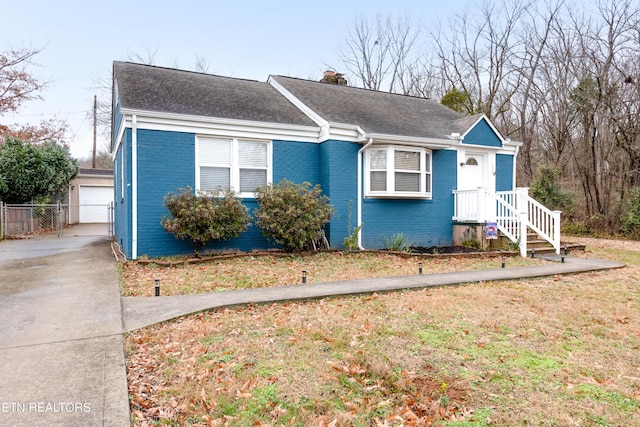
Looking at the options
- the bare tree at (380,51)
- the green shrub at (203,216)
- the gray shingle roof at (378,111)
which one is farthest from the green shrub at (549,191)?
the green shrub at (203,216)

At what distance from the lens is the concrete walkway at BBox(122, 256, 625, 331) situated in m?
4.92

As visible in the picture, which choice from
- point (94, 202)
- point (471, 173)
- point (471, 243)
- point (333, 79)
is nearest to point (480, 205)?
point (471, 243)

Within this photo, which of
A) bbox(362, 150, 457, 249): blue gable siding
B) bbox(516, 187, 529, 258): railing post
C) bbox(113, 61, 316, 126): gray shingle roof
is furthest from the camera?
bbox(362, 150, 457, 249): blue gable siding

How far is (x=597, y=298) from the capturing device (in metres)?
→ 6.08

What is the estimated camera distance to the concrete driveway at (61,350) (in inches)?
104

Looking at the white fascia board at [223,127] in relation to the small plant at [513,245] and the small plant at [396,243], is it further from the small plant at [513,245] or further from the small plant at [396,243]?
the small plant at [513,245]

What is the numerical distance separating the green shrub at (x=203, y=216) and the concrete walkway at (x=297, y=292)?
2982 millimetres

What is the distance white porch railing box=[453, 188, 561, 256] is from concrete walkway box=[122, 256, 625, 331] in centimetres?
211

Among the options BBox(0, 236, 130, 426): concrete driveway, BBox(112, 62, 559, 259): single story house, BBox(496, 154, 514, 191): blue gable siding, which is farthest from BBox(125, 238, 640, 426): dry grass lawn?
BBox(496, 154, 514, 191): blue gable siding

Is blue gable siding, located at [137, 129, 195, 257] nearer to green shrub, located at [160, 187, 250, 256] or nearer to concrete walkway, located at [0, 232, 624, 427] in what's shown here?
green shrub, located at [160, 187, 250, 256]

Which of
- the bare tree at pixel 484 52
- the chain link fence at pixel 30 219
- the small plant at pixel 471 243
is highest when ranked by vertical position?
the bare tree at pixel 484 52

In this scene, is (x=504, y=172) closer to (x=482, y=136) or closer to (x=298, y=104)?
(x=482, y=136)

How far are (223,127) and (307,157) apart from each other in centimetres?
243

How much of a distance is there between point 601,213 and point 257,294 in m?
17.2
